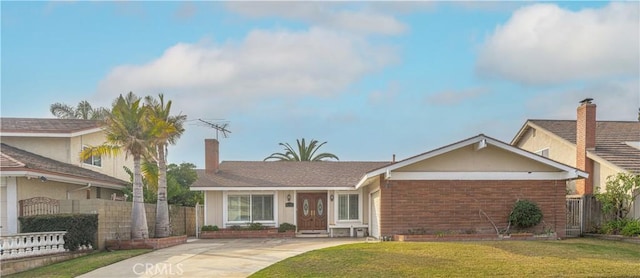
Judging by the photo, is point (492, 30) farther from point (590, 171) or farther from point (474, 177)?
point (590, 171)

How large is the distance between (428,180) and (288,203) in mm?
7905

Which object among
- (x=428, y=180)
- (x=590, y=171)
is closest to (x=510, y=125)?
(x=590, y=171)

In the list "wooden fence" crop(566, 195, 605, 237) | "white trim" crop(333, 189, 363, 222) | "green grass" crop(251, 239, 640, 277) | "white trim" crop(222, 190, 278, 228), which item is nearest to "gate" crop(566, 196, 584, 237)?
"wooden fence" crop(566, 195, 605, 237)

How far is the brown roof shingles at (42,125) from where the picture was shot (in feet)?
75.0

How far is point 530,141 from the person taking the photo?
93.3ft

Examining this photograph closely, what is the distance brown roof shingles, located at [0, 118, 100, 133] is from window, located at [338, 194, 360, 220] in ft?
35.9

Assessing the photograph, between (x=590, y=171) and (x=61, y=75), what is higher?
(x=61, y=75)

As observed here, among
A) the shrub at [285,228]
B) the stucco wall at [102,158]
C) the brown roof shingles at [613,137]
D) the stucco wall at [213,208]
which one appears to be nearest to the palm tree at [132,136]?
the stucco wall at [102,158]

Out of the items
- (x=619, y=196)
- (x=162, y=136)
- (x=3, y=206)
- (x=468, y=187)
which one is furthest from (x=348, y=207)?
(x=3, y=206)

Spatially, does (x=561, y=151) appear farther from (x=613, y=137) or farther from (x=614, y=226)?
(x=614, y=226)

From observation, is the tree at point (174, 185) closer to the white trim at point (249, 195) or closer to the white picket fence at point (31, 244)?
the white trim at point (249, 195)

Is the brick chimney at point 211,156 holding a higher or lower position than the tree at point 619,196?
higher

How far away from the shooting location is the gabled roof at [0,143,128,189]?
1728 centimetres

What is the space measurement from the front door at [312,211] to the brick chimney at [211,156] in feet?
14.3
